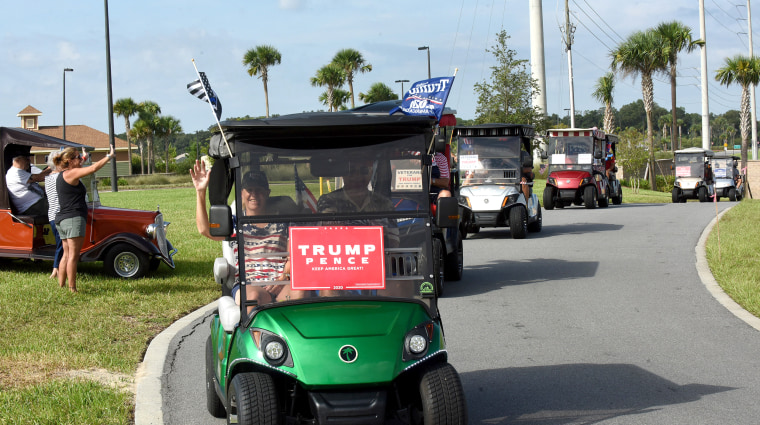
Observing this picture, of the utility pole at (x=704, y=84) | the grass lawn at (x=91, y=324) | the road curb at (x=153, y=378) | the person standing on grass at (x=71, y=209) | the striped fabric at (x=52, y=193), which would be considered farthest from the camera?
the utility pole at (x=704, y=84)

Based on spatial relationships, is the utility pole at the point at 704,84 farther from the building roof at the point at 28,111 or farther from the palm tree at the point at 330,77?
the building roof at the point at 28,111

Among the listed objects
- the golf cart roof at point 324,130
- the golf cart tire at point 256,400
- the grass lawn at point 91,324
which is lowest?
the grass lawn at point 91,324

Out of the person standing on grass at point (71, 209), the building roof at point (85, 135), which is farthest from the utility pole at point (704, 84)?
the building roof at point (85, 135)

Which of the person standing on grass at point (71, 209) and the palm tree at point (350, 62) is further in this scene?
the palm tree at point (350, 62)

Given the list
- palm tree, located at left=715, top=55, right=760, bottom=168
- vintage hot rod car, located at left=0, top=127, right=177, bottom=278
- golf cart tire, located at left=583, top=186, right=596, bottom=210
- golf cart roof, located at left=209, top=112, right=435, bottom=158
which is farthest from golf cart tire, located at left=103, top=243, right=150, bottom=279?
palm tree, located at left=715, top=55, right=760, bottom=168

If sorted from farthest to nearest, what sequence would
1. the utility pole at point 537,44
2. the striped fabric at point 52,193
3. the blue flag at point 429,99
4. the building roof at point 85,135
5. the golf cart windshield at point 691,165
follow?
the building roof at point 85,135
the utility pole at point 537,44
the golf cart windshield at point 691,165
the blue flag at point 429,99
the striped fabric at point 52,193

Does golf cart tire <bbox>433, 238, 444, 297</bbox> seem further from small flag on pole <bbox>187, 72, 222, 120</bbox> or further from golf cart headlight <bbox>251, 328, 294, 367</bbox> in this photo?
small flag on pole <bbox>187, 72, 222, 120</bbox>

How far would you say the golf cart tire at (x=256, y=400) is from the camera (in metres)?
3.90

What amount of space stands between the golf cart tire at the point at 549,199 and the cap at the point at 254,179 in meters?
22.4

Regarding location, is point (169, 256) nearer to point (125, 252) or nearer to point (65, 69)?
point (125, 252)

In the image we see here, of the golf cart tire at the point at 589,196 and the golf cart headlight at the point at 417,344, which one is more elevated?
the golf cart tire at the point at 589,196

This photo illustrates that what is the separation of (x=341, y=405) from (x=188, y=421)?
177cm

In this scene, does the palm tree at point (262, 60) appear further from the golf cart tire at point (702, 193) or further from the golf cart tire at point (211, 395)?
the golf cart tire at point (211, 395)

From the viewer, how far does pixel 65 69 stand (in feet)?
171
